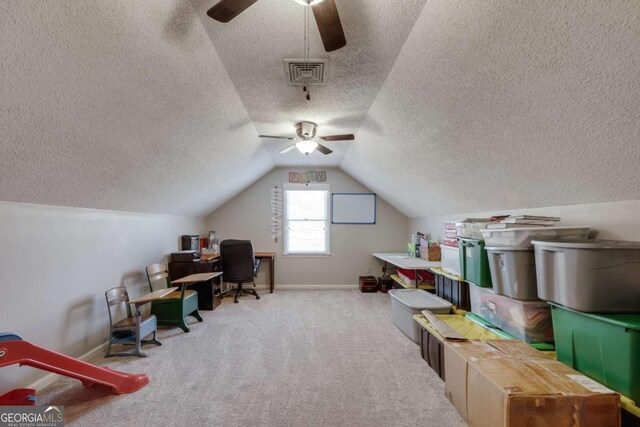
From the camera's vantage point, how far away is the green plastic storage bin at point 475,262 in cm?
224

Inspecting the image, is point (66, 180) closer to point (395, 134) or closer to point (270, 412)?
point (270, 412)

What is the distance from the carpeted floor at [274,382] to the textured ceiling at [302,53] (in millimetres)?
2420

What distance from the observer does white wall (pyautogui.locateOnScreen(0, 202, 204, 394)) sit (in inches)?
73.5

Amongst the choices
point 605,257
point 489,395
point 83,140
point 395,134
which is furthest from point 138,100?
point 605,257

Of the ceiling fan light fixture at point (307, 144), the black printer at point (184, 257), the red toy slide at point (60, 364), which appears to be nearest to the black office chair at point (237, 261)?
the black printer at point (184, 257)

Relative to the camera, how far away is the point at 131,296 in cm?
313

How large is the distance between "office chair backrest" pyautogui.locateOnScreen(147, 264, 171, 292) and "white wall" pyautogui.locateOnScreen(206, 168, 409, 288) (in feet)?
5.48

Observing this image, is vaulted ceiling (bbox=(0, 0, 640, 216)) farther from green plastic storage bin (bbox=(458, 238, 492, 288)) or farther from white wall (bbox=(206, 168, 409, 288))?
white wall (bbox=(206, 168, 409, 288))

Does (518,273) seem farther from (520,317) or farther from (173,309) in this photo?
(173,309)

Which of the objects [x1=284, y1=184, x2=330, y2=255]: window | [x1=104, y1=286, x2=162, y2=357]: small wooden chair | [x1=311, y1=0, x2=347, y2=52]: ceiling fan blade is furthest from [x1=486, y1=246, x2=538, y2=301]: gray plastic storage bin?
[x1=284, y1=184, x2=330, y2=255]: window

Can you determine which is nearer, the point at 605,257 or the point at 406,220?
the point at 605,257

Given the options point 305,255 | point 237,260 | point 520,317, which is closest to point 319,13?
point 520,317

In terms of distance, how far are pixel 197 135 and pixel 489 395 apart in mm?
2957

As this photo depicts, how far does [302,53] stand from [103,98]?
4.20 ft
